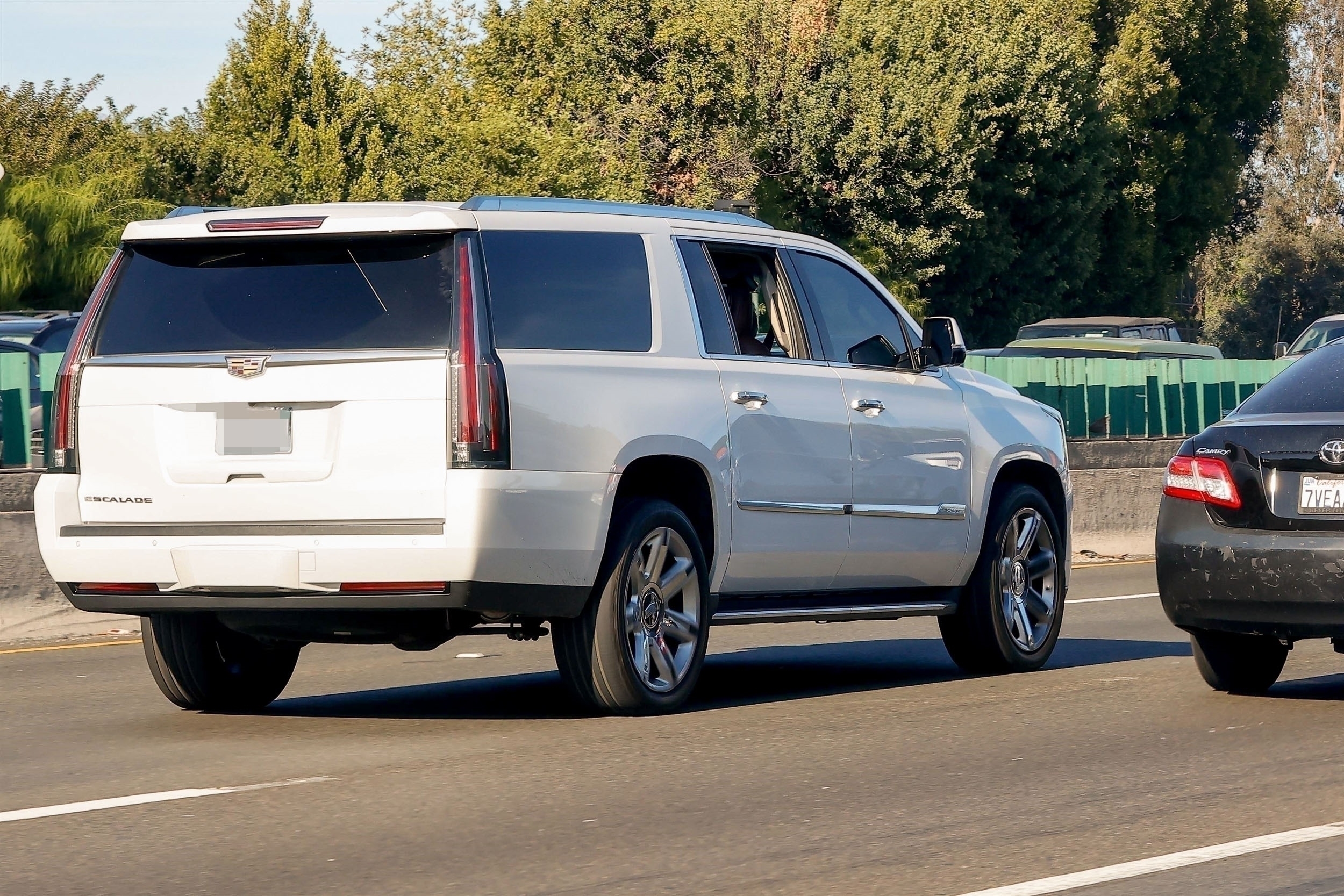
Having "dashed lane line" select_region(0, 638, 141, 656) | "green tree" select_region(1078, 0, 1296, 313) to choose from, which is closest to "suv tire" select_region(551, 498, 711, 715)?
"dashed lane line" select_region(0, 638, 141, 656)

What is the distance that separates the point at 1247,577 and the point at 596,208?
300 cm

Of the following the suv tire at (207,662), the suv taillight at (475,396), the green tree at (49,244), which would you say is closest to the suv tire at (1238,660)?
the suv taillight at (475,396)

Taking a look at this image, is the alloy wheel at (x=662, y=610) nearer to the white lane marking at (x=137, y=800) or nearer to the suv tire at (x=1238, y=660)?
the white lane marking at (x=137, y=800)

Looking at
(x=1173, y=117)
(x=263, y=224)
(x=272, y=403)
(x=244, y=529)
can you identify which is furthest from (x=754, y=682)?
(x=1173, y=117)

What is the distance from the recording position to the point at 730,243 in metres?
9.07

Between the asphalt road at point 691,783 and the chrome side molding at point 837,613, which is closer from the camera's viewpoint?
the asphalt road at point 691,783

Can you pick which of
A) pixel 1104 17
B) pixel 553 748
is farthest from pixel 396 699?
pixel 1104 17

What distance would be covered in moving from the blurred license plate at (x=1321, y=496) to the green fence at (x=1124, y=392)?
10993 mm

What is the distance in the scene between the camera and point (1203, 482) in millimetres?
8773

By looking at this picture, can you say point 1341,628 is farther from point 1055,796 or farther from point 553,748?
point 553,748

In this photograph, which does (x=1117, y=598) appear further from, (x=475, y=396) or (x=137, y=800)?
(x=137, y=800)

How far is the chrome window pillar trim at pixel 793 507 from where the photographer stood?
8.68 metres

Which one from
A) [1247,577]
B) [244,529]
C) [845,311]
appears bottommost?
[1247,577]

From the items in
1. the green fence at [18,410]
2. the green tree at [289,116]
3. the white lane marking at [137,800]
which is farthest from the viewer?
the green tree at [289,116]
